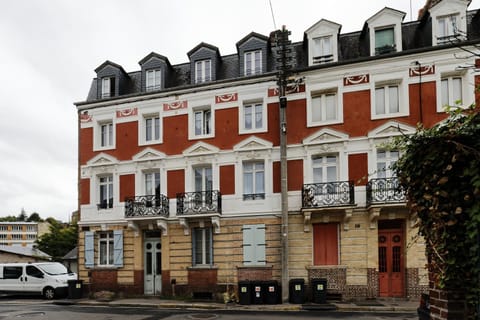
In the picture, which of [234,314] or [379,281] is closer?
[234,314]

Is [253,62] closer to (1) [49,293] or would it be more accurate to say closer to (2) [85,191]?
(2) [85,191]

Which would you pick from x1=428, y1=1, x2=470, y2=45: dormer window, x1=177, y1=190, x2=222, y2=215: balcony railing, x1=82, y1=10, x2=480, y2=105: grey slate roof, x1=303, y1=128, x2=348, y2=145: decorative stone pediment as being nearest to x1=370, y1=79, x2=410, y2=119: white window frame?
x1=82, y1=10, x2=480, y2=105: grey slate roof

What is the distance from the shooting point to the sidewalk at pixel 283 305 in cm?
1423

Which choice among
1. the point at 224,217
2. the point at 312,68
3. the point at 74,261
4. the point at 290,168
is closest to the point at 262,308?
the point at 224,217

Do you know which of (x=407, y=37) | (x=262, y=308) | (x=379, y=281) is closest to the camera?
(x=262, y=308)

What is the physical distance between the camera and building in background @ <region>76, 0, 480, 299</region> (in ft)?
52.9

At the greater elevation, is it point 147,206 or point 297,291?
point 147,206

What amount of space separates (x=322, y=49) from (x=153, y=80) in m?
8.11

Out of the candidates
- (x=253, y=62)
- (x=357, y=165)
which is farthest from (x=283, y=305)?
(x=253, y=62)

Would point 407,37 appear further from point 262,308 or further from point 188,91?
point 262,308

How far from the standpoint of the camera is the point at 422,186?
3371 millimetres

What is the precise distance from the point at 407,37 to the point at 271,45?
5738 millimetres

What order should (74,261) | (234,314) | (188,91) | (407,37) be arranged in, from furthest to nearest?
(74,261) < (188,91) < (407,37) < (234,314)

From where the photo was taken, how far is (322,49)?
17.8 m
